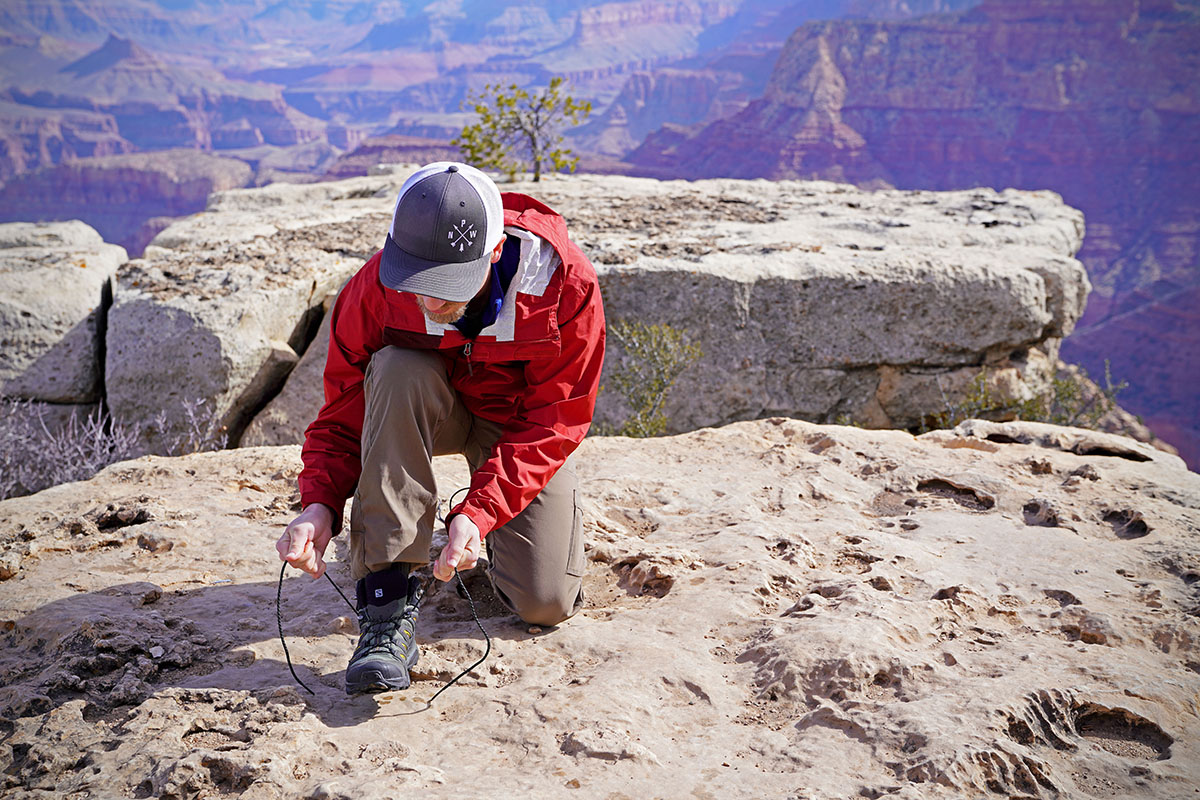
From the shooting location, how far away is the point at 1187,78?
2689 inches

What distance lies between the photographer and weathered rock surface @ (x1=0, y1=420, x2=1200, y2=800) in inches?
78.5

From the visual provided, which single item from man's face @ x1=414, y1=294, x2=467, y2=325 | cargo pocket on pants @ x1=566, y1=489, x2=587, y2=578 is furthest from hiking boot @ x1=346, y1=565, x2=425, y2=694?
man's face @ x1=414, y1=294, x2=467, y2=325

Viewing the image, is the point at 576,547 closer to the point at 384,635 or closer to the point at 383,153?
the point at 384,635

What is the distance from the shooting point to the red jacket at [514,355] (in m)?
2.45

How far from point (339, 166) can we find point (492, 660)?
81012 mm

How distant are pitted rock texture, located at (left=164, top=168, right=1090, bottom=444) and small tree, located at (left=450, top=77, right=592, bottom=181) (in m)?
3.00

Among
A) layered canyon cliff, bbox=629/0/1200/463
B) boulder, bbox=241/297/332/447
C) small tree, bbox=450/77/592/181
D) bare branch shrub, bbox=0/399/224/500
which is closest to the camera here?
bare branch shrub, bbox=0/399/224/500

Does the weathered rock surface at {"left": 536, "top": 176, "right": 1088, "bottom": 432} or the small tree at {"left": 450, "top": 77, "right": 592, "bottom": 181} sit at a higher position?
the small tree at {"left": 450, "top": 77, "right": 592, "bottom": 181}

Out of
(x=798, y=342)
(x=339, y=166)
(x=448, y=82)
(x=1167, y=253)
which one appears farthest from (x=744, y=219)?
(x=448, y=82)

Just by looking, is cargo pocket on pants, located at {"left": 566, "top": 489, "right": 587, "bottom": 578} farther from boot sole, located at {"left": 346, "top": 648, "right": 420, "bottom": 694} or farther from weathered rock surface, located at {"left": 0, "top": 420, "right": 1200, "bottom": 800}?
boot sole, located at {"left": 346, "top": 648, "right": 420, "bottom": 694}

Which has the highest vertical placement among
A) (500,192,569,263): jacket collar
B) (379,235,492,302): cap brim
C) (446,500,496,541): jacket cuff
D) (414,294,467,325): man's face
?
(500,192,569,263): jacket collar

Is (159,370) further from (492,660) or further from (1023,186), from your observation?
(1023,186)

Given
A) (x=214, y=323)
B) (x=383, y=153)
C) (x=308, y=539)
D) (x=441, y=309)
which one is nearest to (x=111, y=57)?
(x=383, y=153)

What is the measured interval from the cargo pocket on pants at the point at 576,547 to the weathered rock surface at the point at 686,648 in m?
0.18
